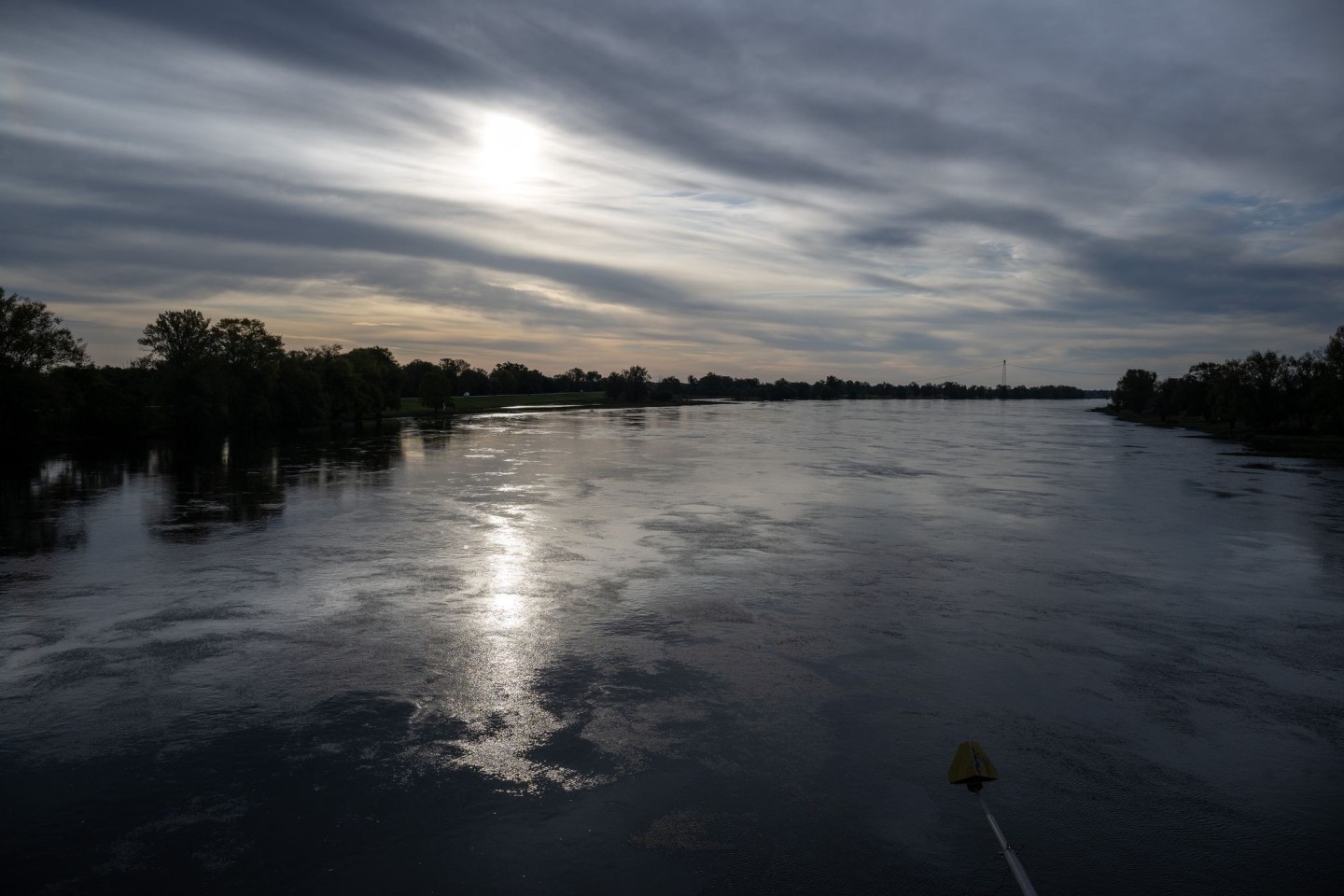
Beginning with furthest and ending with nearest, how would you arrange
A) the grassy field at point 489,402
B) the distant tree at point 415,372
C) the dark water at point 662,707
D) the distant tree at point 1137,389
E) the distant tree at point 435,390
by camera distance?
the distant tree at point 415,372
the distant tree at point 1137,389
the grassy field at point 489,402
the distant tree at point 435,390
the dark water at point 662,707

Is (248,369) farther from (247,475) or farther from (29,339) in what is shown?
(247,475)

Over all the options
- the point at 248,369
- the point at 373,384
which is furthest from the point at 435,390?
the point at 248,369

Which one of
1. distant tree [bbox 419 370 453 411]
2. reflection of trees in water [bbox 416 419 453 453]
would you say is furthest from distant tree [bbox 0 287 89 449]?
distant tree [bbox 419 370 453 411]

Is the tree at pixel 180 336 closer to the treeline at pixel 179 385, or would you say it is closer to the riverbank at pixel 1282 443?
the treeline at pixel 179 385

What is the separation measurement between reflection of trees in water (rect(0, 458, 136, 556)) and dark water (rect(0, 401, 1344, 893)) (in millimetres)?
342

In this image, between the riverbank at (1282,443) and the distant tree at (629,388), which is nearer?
the riverbank at (1282,443)

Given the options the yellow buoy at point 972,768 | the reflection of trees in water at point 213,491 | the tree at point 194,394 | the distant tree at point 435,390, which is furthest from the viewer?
the distant tree at point 435,390

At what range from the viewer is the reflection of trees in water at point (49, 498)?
61.2ft

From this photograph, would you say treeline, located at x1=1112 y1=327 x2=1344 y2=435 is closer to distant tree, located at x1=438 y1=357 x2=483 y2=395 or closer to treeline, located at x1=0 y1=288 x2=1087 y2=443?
treeline, located at x1=0 y1=288 x2=1087 y2=443

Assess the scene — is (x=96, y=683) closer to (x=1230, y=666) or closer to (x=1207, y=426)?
(x=1230, y=666)

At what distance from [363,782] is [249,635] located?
529 centimetres

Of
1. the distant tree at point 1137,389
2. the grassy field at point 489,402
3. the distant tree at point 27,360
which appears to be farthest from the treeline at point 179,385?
the distant tree at point 1137,389

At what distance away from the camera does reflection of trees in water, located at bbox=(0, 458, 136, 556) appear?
61.2 ft

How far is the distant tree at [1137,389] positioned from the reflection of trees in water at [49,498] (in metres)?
149
